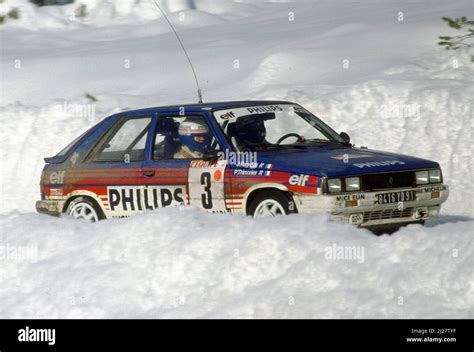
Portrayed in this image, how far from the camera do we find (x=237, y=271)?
773 centimetres

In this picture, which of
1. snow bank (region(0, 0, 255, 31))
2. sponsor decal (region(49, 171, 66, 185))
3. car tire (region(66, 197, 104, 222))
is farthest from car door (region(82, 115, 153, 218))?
snow bank (region(0, 0, 255, 31))

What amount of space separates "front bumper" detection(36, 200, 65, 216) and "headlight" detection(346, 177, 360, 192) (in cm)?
303

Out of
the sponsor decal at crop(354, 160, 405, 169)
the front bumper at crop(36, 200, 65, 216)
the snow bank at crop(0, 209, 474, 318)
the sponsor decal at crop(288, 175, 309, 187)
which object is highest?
the sponsor decal at crop(354, 160, 405, 169)

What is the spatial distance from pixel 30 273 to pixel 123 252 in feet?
2.62

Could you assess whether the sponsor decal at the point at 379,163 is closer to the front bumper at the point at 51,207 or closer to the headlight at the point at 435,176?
the headlight at the point at 435,176

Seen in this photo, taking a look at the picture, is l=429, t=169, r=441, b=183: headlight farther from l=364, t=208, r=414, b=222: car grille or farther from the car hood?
l=364, t=208, r=414, b=222: car grille

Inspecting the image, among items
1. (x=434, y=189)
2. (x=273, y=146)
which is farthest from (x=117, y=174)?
(x=434, y=189)

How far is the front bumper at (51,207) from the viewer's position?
34.0 feet

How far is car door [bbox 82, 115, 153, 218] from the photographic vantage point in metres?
9.75

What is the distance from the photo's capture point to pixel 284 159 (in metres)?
8.97

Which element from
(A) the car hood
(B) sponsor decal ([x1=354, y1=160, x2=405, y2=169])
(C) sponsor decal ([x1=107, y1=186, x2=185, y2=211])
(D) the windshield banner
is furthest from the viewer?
(D) the windshield banner

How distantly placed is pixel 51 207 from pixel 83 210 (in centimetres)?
42

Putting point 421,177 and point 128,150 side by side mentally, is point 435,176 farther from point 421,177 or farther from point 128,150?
point 128,150
